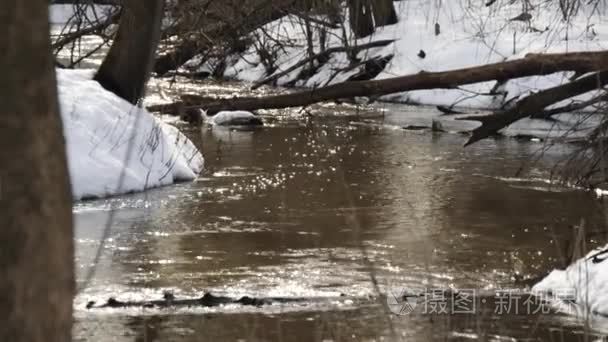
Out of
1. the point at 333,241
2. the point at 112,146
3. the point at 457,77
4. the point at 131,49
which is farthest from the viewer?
the point at 131,49

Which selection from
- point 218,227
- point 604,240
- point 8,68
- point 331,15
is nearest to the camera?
point 8,68

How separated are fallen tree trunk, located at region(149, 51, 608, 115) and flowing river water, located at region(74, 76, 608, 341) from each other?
2.80 feet

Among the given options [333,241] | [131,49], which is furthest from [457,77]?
[131,49]

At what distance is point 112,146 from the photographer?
39.4 ft

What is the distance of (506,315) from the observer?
6.66 m

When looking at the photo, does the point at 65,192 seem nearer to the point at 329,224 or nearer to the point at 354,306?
the point at 354,306

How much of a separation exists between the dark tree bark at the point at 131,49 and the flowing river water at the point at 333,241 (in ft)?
4.71

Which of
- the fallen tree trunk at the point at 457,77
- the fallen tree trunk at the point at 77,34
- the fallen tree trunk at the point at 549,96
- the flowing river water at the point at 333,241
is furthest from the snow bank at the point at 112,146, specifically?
the fallen tree trunk at the point at 549,96

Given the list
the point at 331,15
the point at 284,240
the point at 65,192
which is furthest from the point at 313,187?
the point at 65,192

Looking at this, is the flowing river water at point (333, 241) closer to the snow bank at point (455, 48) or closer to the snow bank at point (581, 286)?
the snow bank at point (581, 286)

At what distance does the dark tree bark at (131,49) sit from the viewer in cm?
1270

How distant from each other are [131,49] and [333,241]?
5456 millimetres

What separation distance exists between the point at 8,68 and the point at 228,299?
15.1 feet

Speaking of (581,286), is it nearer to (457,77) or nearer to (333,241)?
(333,241)
